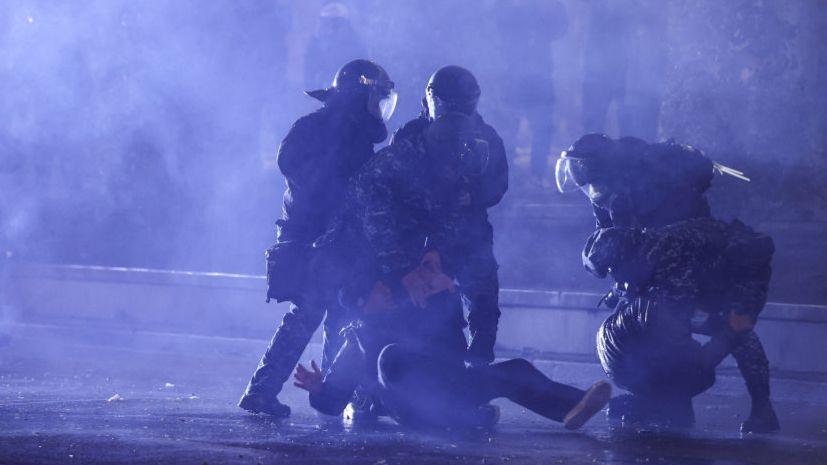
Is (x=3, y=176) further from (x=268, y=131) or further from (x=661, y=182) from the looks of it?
(x=661, y=182)

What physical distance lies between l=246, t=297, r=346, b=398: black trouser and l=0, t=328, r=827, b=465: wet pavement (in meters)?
0.23

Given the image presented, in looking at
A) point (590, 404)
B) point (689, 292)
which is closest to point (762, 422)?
point (689, 292)

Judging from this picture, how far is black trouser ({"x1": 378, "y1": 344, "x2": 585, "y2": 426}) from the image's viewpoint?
17.3 ft

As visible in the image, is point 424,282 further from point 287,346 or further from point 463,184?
point 287,346

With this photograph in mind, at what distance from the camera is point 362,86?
651cm

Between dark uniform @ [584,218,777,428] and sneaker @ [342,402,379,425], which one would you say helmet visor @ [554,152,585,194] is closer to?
dark uniform @ [584,218,777,428]

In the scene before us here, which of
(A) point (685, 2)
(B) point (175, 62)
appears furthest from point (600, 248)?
(B) point (175, 62)

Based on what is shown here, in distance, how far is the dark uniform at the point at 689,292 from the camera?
5.51 metres

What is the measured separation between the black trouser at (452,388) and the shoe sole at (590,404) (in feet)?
0.28

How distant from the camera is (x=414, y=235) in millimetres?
5941

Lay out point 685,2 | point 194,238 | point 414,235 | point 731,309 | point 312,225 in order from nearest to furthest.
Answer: point 731,309
point 414,235
point 312,225
point 685,2
point 194,238

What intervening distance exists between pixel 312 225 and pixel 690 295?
7.29 ft

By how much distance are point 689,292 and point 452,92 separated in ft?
5.49

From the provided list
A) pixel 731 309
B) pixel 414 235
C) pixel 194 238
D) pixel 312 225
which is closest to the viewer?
pixel 731 309
